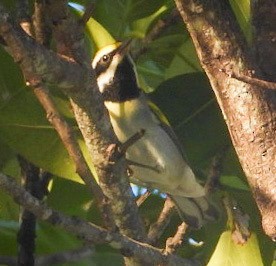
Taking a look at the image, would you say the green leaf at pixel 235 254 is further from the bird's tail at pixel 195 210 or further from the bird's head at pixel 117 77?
the bird's head at pixel 117 77

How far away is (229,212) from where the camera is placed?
1.64m

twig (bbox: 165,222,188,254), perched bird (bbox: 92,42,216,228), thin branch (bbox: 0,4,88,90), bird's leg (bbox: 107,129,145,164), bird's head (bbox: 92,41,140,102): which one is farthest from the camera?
bird's head (bbox: 92,41,140,102)

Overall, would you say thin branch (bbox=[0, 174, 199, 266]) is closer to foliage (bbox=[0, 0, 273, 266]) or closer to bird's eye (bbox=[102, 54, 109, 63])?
foliage (bbox=[0, 0, 273, 266])

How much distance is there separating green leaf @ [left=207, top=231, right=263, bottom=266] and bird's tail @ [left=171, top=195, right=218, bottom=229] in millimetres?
Answer: 89

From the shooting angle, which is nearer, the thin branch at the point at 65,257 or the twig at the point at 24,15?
the twig at the point at 24,15

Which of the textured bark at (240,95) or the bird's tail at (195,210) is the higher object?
the textured bark at (240,95)

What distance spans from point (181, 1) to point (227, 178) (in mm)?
488

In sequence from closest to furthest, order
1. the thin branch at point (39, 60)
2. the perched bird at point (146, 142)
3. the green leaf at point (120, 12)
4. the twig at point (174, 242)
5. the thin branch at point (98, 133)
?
the thin branch at point (39, 60)
the thin branch at point (98, 133)
the twig at point (174, 242)
the green leaf at point (120, 12)
the perched bird at point (146, 142)

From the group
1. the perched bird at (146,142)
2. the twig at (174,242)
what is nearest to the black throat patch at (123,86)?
the perched bird at (146,142)

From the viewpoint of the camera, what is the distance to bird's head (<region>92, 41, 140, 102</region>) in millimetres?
2061

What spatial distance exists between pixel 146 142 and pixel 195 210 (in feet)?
0.79

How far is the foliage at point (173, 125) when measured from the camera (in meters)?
1.59

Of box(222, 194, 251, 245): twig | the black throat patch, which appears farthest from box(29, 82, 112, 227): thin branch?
the black throat patch

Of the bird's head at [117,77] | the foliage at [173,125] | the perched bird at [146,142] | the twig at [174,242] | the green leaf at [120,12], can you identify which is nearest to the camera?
the twig at [174,242]
